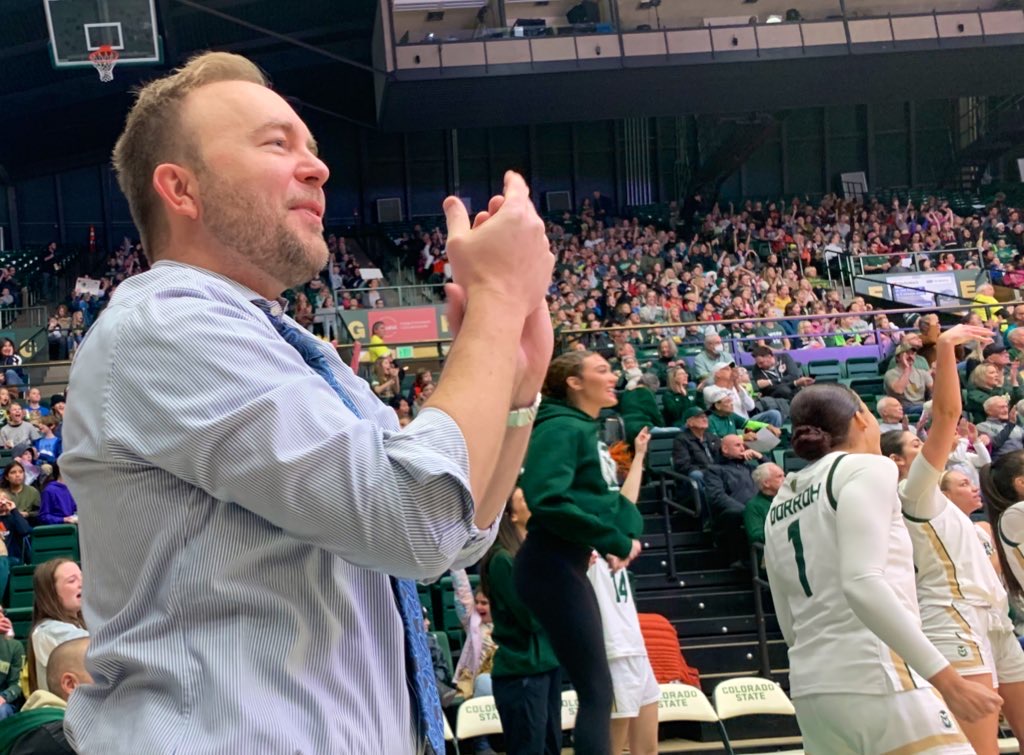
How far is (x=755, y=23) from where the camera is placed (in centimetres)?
2114

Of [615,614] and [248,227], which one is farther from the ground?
[248,227]

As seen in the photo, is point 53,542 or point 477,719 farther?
point 53,542

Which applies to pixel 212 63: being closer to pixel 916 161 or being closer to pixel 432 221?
pixel 432 221

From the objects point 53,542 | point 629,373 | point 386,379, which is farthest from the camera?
point 386,379

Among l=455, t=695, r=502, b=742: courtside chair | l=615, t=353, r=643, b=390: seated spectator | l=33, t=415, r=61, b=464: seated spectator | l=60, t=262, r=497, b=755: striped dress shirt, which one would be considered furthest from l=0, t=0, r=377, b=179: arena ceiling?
l=60, t=262, r=497, b=755: striped dress shirt

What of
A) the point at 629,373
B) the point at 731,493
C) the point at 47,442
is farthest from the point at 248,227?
the point at 629,373

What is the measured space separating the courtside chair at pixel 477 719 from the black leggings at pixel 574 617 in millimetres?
2541

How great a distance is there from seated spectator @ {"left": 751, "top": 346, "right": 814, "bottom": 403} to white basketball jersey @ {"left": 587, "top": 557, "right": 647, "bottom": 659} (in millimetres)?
7032

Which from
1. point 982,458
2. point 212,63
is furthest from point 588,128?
point 212,63

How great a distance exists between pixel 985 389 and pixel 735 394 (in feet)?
7.49

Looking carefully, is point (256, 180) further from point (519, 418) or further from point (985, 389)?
point (985, 389)

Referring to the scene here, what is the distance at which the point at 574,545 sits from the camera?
377 cm

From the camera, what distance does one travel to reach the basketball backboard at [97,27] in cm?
1733

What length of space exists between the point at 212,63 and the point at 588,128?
27363mm
